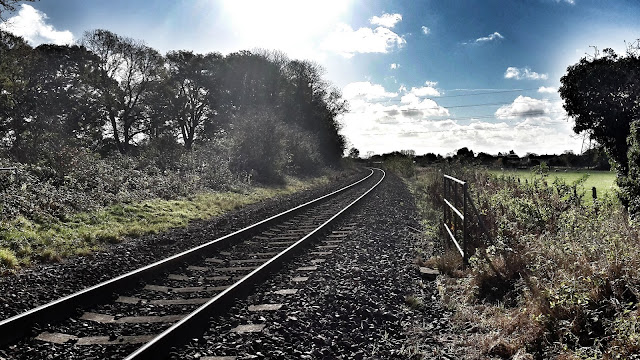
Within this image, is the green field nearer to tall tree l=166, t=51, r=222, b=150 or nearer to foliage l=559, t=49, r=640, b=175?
foliage l=559, t=49, r=640, b=175

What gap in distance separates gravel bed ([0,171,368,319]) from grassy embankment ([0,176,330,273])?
42 cm

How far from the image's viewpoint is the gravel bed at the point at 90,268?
17.9ft

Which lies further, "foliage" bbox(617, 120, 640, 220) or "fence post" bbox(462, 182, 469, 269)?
"foliage" bbox(617, 120, 640, 220)

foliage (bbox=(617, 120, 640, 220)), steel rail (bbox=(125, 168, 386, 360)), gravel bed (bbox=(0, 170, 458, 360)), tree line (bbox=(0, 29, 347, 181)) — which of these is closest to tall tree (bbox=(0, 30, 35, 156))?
tree line (bbox=(0, 29, 347, 181))

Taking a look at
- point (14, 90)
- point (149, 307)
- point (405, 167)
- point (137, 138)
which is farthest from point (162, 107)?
point (149, 307)

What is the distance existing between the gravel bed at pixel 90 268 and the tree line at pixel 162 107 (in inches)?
261

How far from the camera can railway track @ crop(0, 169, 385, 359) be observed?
4.14 meters

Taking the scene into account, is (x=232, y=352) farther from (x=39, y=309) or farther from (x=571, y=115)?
(x=571, y=115)

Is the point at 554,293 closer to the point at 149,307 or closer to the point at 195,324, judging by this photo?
the point at 195,324

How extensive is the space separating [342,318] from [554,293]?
229 centimetres

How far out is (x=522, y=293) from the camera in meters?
5.23

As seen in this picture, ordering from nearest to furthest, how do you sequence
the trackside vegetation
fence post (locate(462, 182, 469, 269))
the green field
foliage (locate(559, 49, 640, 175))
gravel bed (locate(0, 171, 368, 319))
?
1. gravel bed (locate(0, 171, 368, 319))
2. fence post (locate(462, 182, 469, 269))
3. the trackside vegetation
4. the green field
5. foliage (locate(559, 49, 640, 175))

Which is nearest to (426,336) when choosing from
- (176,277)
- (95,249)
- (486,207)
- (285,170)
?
(176,277)

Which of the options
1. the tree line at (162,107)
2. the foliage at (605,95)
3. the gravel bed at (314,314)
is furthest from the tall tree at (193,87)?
the gravel bed at (314,314)
